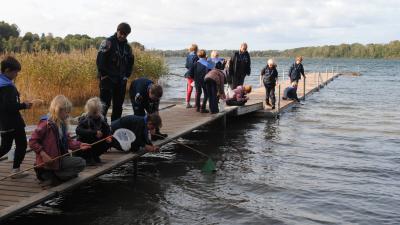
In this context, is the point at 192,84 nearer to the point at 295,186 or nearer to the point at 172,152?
the point at 172,152

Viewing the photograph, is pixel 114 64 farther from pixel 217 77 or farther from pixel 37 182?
pixel 217 77

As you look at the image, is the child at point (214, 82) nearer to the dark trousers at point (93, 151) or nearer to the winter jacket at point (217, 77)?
the winter jacket at point (217, 77)

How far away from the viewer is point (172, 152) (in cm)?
1048

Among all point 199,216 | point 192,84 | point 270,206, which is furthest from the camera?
point 192,84

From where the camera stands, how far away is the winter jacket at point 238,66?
1437 cm

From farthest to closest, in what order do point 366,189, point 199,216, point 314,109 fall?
point 314,109, point 366,189, point 199,216

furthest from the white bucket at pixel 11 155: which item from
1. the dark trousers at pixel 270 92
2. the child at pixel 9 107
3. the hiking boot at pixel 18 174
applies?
the dark trousers at pixel 270 92

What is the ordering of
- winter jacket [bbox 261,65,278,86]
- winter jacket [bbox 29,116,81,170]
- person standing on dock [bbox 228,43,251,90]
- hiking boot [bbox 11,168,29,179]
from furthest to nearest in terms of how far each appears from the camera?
winter jacket [bbox 261,65,278,86], person standing on dock [bbox 228,43,251,90], hiking boot [bbox 11,168,29,179], winter jacket [bbox 29,116,81,170]

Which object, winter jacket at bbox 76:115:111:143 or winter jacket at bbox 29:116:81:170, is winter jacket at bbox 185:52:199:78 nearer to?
winter jacket at bbox 76:115:111:143

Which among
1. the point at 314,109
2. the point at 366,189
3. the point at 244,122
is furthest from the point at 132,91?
the point at 314,109

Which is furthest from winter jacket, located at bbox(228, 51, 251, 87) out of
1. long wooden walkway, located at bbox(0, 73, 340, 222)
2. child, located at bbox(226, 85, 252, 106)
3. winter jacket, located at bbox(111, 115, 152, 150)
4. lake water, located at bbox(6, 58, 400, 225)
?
winter jacket, located at bbox(111, 115, 152, 150)

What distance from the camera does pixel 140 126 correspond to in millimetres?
7410

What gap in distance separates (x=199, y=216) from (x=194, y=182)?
1615mm

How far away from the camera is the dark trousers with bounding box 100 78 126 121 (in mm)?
8445
